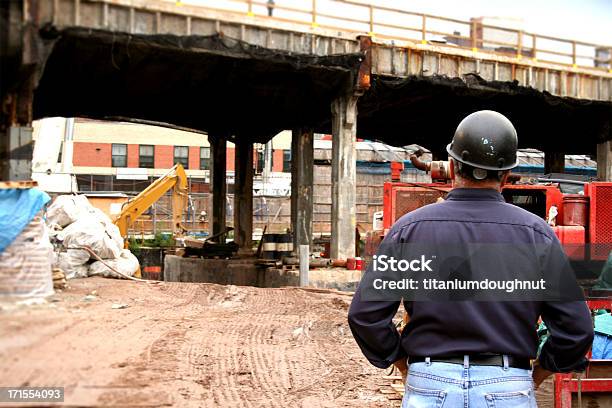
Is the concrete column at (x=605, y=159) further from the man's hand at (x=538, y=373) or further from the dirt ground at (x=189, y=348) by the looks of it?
the man's hand at (x=538, y=373)

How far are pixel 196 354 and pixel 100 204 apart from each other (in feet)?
93.9

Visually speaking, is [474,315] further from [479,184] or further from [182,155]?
[182,155]

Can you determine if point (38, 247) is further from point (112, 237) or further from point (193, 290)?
point (112, 237)

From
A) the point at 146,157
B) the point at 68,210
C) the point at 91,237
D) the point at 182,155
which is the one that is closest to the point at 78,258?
the point at 68,210

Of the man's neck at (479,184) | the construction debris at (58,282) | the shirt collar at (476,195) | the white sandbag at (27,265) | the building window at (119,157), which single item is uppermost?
the building window at (119,157)

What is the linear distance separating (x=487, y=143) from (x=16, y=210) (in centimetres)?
190

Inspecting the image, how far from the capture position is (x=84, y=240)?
15.3 meters

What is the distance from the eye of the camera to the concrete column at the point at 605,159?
2630cm

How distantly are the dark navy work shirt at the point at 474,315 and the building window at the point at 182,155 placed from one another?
170ft

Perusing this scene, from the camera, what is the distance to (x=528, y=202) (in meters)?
13.4

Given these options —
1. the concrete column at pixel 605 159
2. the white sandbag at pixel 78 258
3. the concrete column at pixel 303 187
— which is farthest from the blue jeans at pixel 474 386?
the concrete column at pixel 605 159

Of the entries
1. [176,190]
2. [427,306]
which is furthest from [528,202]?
[176,190]

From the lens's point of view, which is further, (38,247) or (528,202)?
(528,202)

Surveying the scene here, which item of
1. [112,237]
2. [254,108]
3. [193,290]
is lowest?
[193,290]
